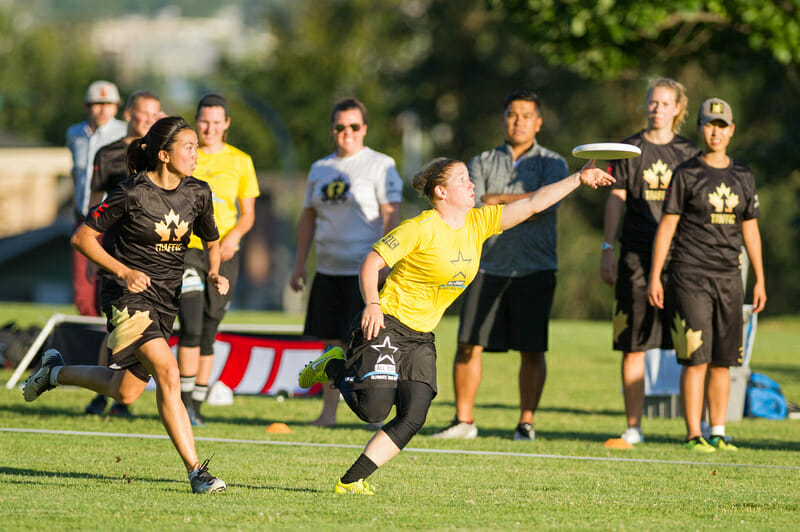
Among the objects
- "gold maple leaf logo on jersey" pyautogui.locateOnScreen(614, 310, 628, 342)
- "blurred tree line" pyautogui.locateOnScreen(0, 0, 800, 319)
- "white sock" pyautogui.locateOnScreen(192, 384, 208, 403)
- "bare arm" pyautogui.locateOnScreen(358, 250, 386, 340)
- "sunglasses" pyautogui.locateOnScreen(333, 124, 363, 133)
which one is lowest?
"white sock" pyautogui.locateOnScreen(192, 384, 208, 403)

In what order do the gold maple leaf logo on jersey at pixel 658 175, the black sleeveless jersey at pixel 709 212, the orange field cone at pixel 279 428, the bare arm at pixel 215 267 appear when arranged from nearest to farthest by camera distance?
the bare arm at pixel 215 267, the black sleeveless jersey at pixel 709 212, the gold maple leaf logo on jersey at pixel 658 175, the orange field cone at pixel 279 428

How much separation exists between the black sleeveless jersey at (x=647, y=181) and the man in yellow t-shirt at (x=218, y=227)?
9.15 ft

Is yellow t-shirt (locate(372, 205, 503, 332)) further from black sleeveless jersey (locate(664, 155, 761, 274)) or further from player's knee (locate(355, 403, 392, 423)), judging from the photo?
black sleeveless jersey (locate(664, 155, 761, 274))

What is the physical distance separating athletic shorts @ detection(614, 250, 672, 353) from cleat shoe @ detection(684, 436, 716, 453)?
715mm

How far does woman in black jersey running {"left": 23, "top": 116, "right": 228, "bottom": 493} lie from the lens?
602 centimetres

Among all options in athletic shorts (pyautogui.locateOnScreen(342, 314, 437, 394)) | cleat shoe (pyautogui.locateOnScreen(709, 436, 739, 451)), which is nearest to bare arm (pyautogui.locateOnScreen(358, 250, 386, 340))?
athletic shorts (pyautogui.locateOnScreen(342, 314, 437, 394))

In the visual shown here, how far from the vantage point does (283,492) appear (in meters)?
6.06

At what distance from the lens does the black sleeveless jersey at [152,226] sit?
6.20 m

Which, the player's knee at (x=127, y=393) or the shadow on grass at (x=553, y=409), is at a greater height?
the player's knee at (x=127, y=393)

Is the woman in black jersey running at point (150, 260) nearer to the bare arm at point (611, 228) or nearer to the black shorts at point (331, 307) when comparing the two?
the black shorts at point (331, 307)

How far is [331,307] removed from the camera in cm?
927

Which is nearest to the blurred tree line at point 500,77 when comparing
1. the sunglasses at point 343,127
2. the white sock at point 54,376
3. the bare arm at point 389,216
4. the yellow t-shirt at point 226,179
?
the bare arm at point 389,216

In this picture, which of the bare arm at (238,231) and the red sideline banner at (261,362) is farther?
the red sideline banner at (261,362)

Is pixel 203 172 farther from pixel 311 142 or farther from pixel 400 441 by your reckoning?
pixel 311 142
